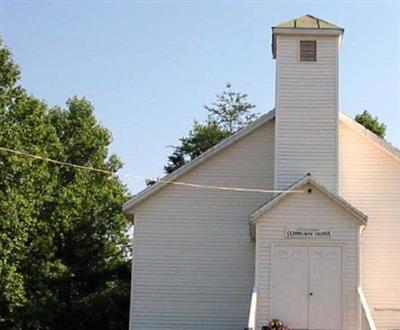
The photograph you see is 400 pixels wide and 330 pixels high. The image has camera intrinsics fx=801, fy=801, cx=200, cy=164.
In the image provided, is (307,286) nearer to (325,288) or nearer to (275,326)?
(325,288)

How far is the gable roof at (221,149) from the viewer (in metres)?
20.2

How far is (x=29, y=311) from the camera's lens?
26453 mm

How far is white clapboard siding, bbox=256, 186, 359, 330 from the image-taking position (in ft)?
59.5

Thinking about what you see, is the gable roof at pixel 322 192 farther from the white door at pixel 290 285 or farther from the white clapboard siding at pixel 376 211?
the white clapboard siding at pixel 376 211

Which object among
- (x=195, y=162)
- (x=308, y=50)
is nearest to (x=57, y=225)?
(x=195, y=162)

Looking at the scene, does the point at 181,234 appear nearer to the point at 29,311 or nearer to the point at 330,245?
the point at 330,245

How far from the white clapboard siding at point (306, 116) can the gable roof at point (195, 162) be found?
0.75 metres

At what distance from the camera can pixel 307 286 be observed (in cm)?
1839

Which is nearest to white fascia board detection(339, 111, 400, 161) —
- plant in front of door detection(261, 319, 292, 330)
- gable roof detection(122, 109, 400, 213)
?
gable roof detection(122, 109, 400, 213)

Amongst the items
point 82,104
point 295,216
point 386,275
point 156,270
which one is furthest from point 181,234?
point 82,104

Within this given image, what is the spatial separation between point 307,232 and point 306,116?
3.08 metres

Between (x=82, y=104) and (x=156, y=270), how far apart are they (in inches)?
592

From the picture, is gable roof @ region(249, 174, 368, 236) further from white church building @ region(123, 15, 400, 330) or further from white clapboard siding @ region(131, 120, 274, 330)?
white clapboard siding @ region(131, 120, 274, 330)

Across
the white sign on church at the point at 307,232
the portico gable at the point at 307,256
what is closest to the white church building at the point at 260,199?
the portico gable at the point at 307,256
